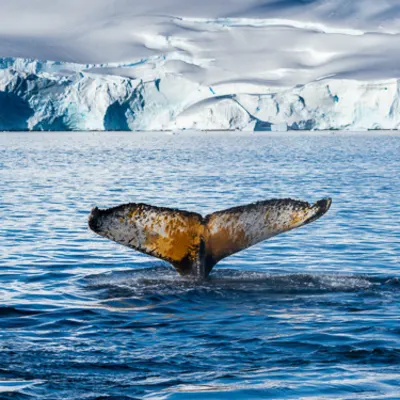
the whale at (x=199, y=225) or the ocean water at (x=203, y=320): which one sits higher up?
the whale at (x=199, y=225)

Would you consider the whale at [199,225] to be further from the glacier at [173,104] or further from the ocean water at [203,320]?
the glacier at [173,104]

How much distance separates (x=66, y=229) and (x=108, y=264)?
15.6 feet

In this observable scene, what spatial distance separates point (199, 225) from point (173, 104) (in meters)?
153

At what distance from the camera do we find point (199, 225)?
8.41 metres

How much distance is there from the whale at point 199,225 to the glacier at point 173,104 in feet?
474

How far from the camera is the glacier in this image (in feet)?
509

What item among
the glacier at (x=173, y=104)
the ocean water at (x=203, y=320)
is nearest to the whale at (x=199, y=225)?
the ocean water at (x=203, y=320)

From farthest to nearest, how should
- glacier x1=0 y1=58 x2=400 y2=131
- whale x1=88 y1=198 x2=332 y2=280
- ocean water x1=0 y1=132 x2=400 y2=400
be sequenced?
glacier x1=0 y1=58 x2=400 y2=131
whale x1=88 y1=198 x2=332 y2=280
ocean water x1=0 y1=132 x2=400 y2=400

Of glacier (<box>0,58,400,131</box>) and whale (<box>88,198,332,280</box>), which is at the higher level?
glacier (<box>0,58,400,131</box>)

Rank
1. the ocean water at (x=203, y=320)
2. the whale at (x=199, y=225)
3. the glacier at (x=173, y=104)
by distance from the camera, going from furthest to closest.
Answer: the glacier at (x=173, y=104), the whale at (x=199, y=225), the ocean water at (x=203, y=320)

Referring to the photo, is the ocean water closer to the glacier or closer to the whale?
the whale

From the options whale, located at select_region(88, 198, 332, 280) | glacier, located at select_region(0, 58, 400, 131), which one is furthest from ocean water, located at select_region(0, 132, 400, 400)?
glacier, located at select_region(0, 58, 400, 131)

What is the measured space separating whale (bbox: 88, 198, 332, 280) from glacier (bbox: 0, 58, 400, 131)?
14437 centimetres

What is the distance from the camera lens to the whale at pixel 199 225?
826cm
